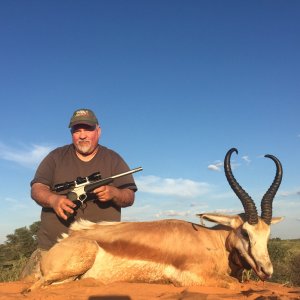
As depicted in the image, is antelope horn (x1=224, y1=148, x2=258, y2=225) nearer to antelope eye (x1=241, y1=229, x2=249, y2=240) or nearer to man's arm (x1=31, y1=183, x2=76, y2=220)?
antelope eye (x1=241, y1=229, x2=249, y2=240)

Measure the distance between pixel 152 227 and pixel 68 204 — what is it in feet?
4.46

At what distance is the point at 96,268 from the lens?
5508 millimetres

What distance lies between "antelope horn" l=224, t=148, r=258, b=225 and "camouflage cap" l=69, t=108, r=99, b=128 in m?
2.68

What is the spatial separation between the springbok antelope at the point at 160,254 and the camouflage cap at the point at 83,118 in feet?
7.19

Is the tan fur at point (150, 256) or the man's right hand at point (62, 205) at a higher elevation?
the man's right hand at point (62, 205)

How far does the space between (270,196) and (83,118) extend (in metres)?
3.54

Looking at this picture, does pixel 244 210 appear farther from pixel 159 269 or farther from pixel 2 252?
pixel 2 252

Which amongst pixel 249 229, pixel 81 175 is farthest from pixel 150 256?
pixel 81 175

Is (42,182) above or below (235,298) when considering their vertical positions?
above

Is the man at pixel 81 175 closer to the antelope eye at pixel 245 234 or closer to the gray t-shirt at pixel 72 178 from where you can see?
the gray t-shirt at pixel 72 178

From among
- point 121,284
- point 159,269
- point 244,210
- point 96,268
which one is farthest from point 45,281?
point 244,210

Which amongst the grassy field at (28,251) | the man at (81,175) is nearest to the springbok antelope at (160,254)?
the man at (81,175)

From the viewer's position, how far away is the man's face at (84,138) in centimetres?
722

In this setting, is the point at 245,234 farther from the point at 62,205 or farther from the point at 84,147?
the point at 84,147
